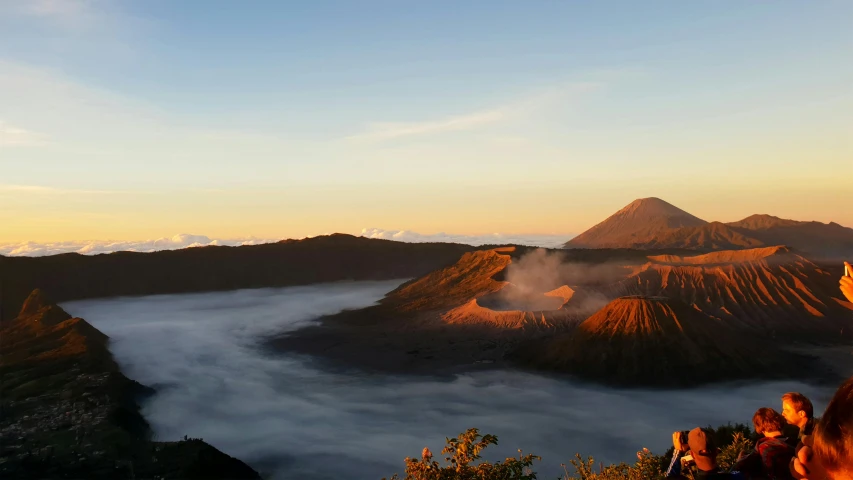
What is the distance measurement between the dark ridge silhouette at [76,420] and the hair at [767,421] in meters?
30.4

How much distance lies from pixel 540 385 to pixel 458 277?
4987 cm

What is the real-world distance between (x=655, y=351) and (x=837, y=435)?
6072 cm

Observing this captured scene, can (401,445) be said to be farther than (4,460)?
Yes

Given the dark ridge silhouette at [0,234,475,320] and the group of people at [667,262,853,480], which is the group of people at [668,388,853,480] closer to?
the group of people at [667,262,853,480]

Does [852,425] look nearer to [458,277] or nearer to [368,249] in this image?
[458,277]

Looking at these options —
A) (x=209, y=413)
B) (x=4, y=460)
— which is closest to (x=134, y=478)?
(x=4, y=460)

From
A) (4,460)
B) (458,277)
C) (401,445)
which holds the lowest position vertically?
(401,445)

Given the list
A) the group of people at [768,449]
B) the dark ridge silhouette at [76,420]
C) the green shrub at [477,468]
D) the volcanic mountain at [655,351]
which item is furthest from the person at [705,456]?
the volcanic mountain at [655,351]

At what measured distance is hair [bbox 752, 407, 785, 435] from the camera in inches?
292

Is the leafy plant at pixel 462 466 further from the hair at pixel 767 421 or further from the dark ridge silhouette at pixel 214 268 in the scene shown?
the dark ridge silhouette at pixel 214 268

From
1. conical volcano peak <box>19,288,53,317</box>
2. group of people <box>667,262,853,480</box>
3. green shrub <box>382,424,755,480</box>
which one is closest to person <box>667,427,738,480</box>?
group of people <box>667,262,853,480</box>

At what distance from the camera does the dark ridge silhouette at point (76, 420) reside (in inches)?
1257

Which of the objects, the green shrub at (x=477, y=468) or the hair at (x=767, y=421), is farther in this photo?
the green shrub at (x=477, y=468)

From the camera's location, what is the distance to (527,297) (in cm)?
8725
